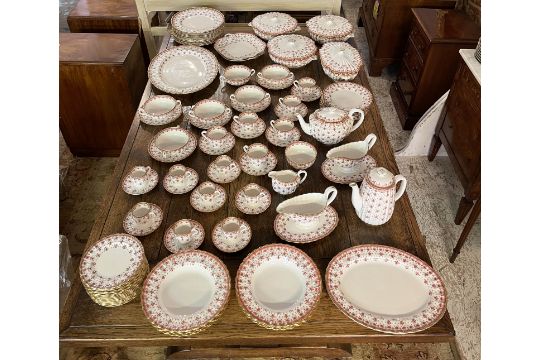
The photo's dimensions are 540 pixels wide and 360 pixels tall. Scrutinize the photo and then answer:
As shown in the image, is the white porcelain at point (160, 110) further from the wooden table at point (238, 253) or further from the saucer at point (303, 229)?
the saucer at point (303, 229)

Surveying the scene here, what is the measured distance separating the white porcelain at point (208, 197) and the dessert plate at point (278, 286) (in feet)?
0.76

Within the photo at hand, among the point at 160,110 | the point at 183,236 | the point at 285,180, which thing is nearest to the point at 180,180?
the point at 183,236

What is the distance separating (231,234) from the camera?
1.14 m

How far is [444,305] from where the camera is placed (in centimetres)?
102

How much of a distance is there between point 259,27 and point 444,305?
1.50m

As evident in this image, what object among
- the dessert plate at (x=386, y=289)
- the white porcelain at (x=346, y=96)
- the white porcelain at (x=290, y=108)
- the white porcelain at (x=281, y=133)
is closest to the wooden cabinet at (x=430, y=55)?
the white porcelain at (x=346, y=96)

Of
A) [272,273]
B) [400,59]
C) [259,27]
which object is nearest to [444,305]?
[272,273]

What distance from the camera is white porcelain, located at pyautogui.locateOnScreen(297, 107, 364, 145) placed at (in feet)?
4.58

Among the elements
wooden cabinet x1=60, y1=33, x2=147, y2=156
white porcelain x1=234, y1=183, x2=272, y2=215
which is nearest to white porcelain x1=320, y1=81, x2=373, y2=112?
white porcelain x1=234, y1=183, x2=272, y2=215

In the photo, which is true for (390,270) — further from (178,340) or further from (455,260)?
(455,260)

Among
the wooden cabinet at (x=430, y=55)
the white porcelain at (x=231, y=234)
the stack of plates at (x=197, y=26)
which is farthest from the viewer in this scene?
the wooden cabinet at (x=430, y=55)

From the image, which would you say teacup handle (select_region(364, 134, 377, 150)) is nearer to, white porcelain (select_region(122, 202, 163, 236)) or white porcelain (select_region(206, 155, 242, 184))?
white porcelain (select_region(206, 155, 242, 184))

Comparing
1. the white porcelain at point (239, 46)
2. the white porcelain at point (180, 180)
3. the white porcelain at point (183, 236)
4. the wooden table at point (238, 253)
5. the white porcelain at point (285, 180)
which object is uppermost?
the white porcelain at point (239, 46)

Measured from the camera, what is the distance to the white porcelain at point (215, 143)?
1.43m
